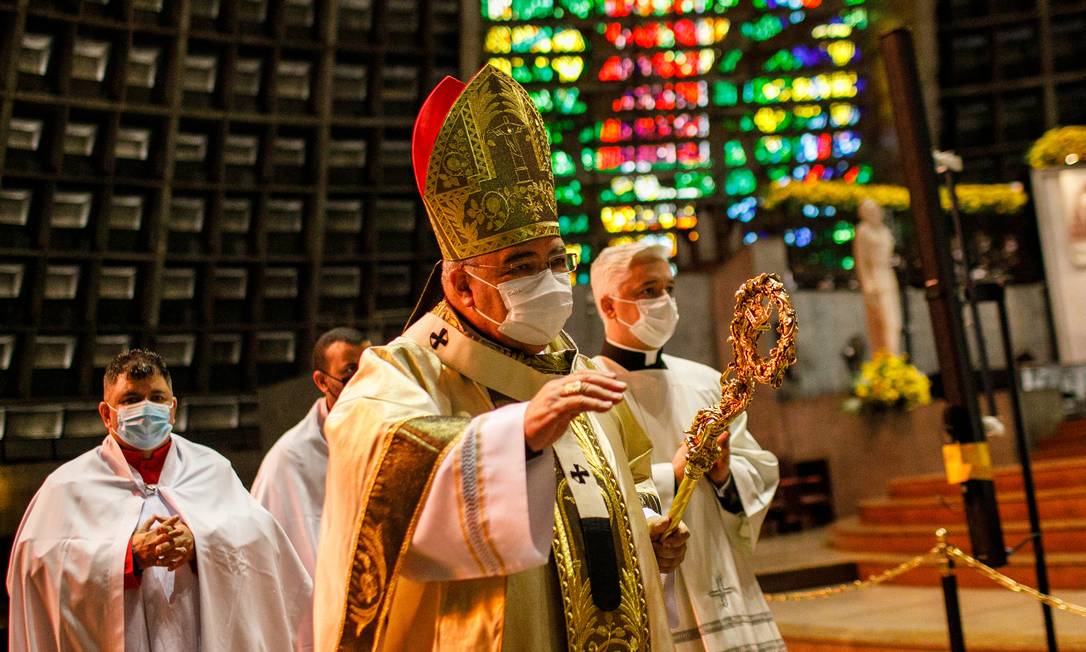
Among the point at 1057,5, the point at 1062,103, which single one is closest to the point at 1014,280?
the point at 1062,103

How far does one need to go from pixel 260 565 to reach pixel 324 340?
1.04 meters

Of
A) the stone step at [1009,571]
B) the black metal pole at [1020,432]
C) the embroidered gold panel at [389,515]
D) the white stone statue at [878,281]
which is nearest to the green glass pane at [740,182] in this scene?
the white stone statue at [878,281]

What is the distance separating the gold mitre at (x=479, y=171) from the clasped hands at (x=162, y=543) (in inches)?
53.0

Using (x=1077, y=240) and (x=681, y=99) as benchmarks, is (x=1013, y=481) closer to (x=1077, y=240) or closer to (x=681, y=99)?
(x=1077, y=240)

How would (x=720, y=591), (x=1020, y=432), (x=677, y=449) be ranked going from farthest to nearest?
(x=1020, y=432) → (x=720, y=591) → (x=677, y=449)

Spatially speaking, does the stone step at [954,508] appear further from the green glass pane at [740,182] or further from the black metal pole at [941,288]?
the green glass pane at [740,182]

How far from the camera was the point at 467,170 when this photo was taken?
1.88m

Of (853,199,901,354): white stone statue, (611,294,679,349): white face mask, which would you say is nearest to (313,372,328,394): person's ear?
(611,294,679,349): white face mask

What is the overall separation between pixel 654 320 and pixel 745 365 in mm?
1289

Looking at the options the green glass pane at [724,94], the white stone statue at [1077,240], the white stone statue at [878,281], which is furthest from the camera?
the green glass pane at [724,94]

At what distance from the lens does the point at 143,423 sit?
2.88m

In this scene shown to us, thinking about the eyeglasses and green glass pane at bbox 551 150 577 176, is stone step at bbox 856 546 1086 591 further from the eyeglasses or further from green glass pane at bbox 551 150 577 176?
green glass pane at bbox 551 150 577 176

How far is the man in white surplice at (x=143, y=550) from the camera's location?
2.73 metres

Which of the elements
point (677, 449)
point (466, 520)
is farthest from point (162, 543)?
point (466, 520)
